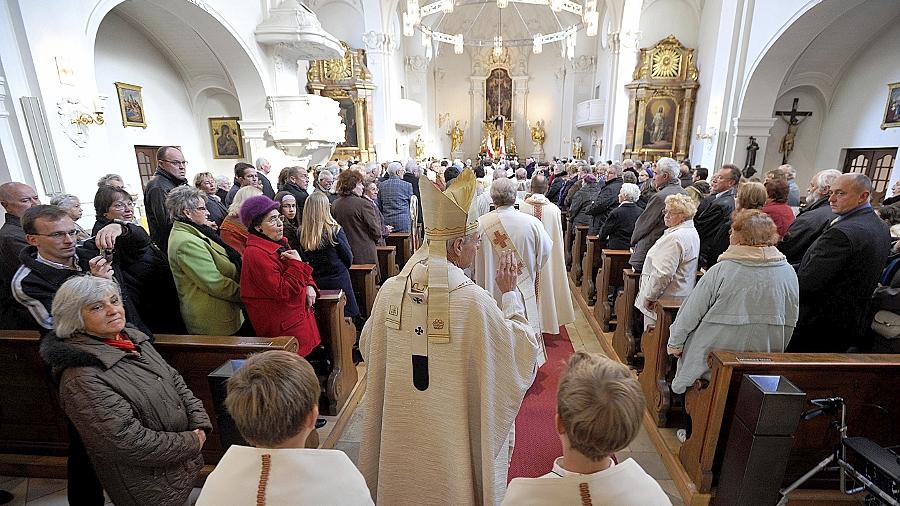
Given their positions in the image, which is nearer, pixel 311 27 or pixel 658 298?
pixel 658 298

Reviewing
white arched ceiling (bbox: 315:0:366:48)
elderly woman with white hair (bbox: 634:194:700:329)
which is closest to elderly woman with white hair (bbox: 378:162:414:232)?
elderly woman with white hair (bbox: 634:194:700:329)

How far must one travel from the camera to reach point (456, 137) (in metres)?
22.4

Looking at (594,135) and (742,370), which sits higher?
(594,135)

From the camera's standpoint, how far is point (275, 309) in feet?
8.57

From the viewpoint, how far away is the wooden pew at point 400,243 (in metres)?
5.71

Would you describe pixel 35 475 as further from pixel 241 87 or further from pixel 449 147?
pixel 449 147

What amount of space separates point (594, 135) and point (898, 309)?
58.1 feet

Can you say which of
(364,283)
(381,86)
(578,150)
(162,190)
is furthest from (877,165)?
(381,86)

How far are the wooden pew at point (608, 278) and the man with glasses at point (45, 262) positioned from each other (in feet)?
13.5

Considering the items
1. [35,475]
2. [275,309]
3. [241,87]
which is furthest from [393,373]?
[241,87]

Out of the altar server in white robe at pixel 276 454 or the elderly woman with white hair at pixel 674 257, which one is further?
the elderly woman with white hair at pixel 674 257

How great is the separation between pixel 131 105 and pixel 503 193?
9475 mm

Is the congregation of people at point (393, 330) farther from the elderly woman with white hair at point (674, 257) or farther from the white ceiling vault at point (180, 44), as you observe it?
the white ceiling vault at point (180, 44)

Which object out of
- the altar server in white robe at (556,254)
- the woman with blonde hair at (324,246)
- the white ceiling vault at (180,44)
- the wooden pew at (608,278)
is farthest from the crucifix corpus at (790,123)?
the white ceiling vault at (180,44)
